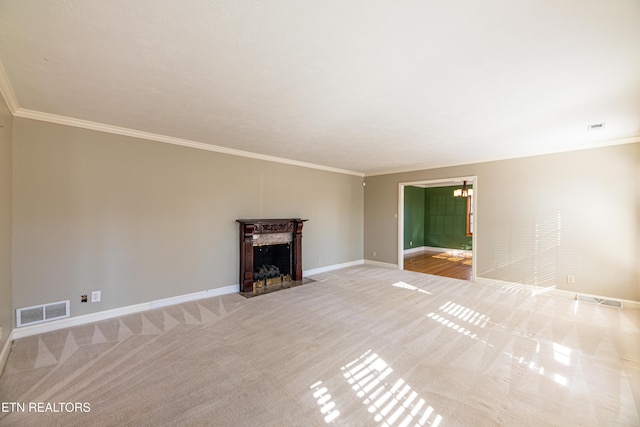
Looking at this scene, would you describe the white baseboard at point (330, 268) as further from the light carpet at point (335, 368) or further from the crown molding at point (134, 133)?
the crown molding at point (134, 133)

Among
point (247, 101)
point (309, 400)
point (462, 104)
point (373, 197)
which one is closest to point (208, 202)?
point (247, 101)

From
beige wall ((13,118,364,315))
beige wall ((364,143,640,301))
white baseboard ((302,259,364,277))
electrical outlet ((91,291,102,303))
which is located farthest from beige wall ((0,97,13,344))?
beige wall ((364,143,640,301))

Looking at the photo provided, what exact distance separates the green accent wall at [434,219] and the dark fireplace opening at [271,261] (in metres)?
4.98

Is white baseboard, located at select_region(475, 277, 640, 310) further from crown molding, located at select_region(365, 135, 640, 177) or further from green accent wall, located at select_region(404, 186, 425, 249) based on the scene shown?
green accent wall, located at select_region(404, 186, 425, 249)

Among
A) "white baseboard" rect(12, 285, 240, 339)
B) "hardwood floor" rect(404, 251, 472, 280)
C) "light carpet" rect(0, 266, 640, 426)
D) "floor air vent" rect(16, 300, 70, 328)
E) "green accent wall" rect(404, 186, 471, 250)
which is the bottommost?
"light carpet" rect(0, 266, 640, 426)

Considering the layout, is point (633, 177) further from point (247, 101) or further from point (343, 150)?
point (247, 101)

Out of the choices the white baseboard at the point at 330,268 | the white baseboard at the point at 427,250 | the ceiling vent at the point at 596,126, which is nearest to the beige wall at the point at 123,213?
the white baseboard at the point at 330,268

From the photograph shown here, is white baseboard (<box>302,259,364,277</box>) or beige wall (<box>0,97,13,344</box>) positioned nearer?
beige wall (<box>0,97,13,344</box>)

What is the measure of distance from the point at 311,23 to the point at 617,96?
→ 2.90m

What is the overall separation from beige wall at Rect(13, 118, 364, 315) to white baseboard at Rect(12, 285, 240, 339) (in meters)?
0.08

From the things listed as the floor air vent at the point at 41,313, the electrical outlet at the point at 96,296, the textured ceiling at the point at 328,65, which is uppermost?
the textured ceiling at the point at 328,65

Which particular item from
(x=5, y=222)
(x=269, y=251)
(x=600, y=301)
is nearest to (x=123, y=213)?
(x=5, y=222)

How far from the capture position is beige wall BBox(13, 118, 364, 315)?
280cm

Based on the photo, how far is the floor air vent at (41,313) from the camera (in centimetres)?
271
